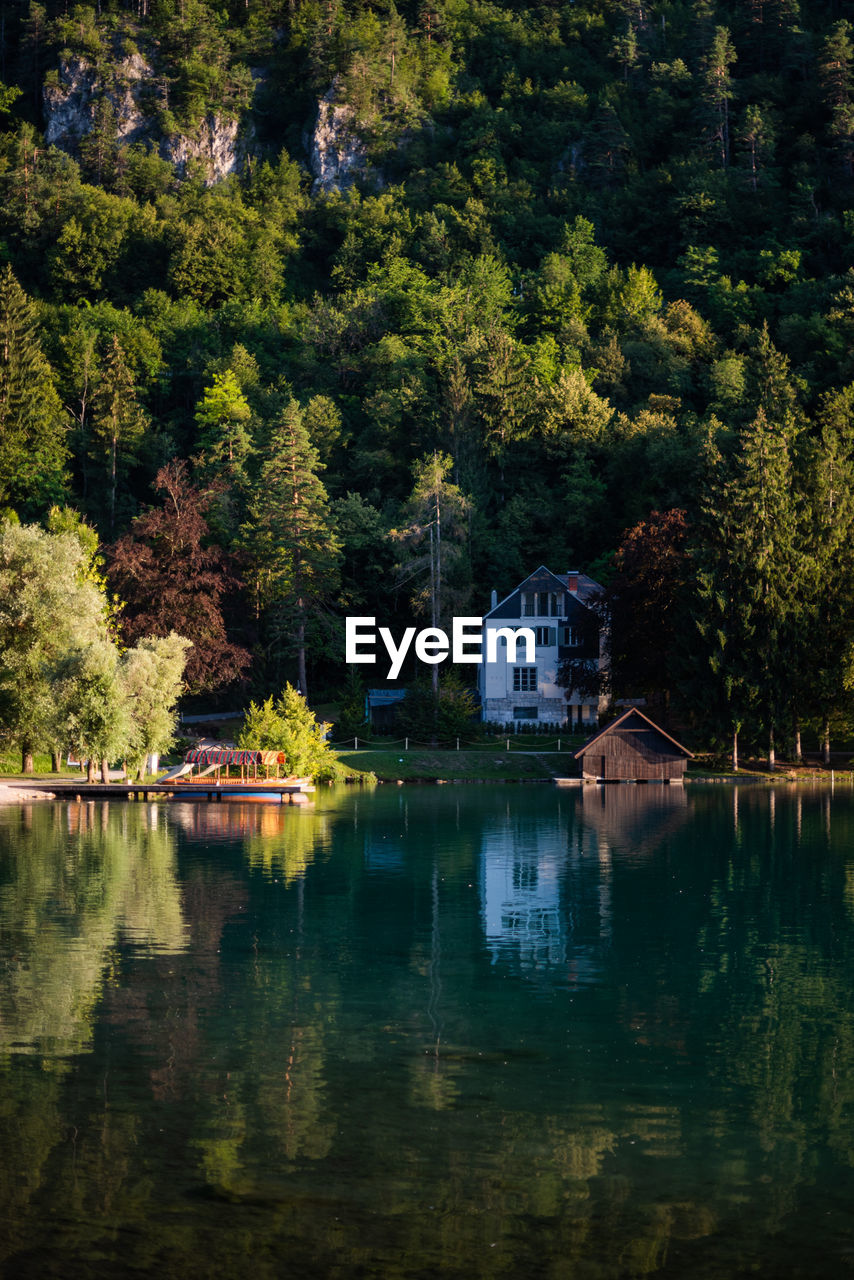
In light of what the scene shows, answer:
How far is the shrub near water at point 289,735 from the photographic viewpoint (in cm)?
6856

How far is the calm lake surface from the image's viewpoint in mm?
13117

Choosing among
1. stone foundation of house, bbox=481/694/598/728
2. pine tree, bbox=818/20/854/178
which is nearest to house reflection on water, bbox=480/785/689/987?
stone foundation of house, bbox=481/694/598/728

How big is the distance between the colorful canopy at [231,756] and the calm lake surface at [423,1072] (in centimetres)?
2727

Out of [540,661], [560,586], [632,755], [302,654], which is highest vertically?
[560,586]

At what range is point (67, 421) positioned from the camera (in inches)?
4528

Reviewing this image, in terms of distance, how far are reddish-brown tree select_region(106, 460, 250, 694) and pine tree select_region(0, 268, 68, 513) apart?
24.3 m

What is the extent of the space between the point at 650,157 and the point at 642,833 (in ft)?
413

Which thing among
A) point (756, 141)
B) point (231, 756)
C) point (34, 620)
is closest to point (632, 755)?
point (231, 756)

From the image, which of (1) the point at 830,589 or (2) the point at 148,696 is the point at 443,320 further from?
(2) the point at 148,696

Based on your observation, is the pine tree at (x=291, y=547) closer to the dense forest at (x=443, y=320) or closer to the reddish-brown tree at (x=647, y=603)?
the dense forest at (x=443, y=320)

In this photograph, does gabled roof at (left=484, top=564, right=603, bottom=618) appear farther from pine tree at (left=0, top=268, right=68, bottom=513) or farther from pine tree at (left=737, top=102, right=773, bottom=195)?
pine tree at (left=737, top=102, right=773, bottom=195)

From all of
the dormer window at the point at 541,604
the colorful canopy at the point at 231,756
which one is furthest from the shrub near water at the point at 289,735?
the dormer window at the point at 541,604

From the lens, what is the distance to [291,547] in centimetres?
9088

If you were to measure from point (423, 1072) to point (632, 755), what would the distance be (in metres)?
55.0
